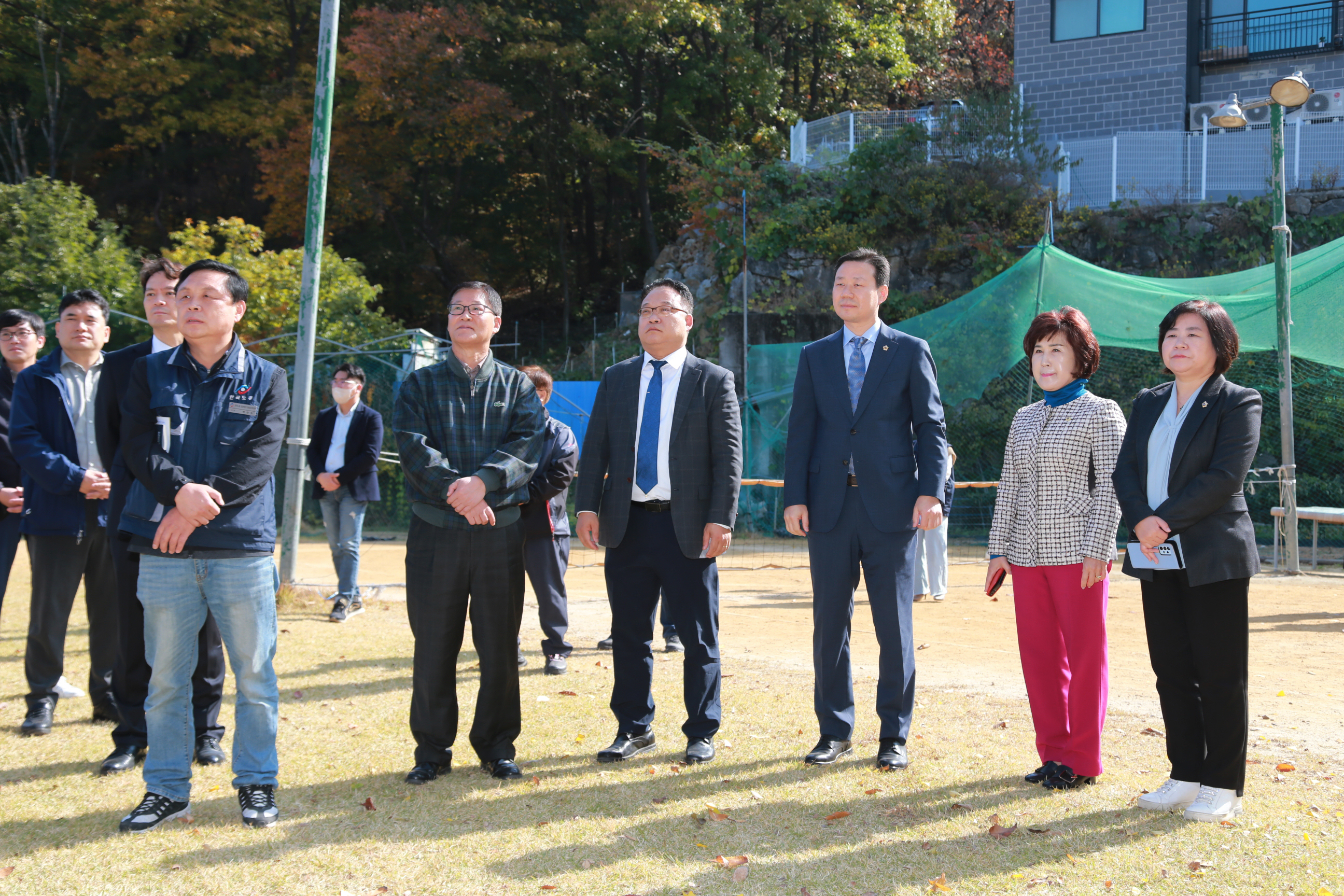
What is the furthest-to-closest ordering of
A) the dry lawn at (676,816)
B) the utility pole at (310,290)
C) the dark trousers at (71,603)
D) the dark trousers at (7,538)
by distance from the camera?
1. the utility pole at (310,290)
2. the dark trousers at (7,538)
3. the dark trousers at (71,603)
4. the dry lawn at (676,816)

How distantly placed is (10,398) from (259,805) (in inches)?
111

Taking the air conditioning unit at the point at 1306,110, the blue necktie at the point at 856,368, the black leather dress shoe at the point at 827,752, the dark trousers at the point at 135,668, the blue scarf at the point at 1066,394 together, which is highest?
the air conditioning unit at the point at 1306,110

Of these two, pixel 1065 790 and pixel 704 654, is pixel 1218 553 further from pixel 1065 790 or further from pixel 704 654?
pixel 704 654

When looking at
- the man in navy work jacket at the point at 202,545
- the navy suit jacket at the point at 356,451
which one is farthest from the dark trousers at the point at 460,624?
the navy suit jacket at the point at 356,451

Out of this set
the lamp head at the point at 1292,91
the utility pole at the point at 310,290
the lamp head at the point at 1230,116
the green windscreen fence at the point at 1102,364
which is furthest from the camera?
the green windscreen fence at the point at 1102,364

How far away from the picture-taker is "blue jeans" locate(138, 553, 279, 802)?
3.67 m

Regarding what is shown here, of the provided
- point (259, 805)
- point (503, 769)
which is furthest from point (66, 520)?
point (503, 769)

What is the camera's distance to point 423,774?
418 centimetres

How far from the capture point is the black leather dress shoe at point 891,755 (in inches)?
168

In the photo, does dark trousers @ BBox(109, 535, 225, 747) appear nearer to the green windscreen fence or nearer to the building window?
the green windscreen fence

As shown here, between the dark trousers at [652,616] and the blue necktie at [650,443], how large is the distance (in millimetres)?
133

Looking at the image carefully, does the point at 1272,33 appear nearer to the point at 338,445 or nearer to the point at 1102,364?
the point at 1102,364

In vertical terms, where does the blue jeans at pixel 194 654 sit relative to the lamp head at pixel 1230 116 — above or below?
below

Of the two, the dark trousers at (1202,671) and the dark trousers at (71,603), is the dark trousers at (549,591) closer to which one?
the dark trousers at (71,603)
